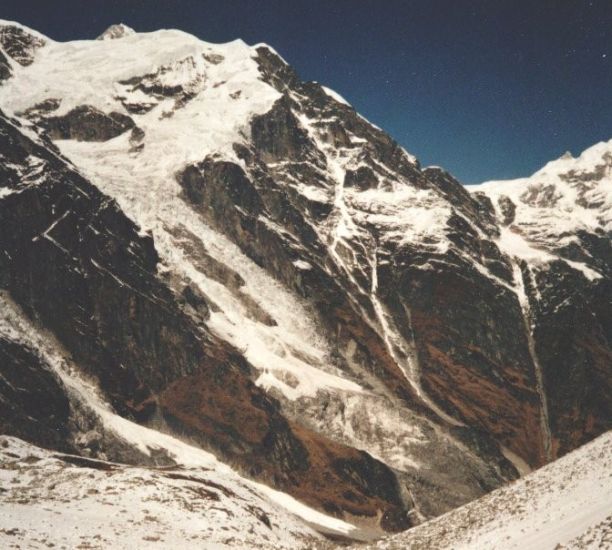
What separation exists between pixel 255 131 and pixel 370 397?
86.6m

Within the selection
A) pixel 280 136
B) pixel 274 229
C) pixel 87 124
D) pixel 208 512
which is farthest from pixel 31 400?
pixel 280 136

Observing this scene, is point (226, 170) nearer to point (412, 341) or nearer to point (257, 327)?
point (257, 327)

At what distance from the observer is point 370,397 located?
120875 millimetres

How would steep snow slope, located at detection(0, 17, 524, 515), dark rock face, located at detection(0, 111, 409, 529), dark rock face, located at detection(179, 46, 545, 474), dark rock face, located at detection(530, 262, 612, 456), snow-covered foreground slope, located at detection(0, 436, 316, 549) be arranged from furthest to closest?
dark rock face, located at detection(530, 262, 612, 456)
dark rock face, located at detection(179, 46, 545, 474)
steep snow slope, located at detection(0, 17, 524, 515)
dark rock face, located at detection(0, 111, 409, 529)
snow-covered foreground slope, located at detection(0, 436, 316, 549)

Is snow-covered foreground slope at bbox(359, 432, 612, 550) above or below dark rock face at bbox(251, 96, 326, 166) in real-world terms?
below

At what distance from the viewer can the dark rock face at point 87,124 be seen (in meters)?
171

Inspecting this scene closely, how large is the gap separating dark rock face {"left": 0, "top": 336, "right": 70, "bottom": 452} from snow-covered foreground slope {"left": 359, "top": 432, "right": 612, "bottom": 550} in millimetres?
60693

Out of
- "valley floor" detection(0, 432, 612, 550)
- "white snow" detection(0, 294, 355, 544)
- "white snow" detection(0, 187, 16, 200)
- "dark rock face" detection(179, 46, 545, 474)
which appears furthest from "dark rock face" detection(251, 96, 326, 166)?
"valley floor" detection(0, 432, 612, 550)

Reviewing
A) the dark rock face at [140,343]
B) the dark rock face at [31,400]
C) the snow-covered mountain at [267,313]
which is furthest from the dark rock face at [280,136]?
the dark rock face at [31,400]

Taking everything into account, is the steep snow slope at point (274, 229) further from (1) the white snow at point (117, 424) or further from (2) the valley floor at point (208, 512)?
(2) the valley floor at point (208, 512)

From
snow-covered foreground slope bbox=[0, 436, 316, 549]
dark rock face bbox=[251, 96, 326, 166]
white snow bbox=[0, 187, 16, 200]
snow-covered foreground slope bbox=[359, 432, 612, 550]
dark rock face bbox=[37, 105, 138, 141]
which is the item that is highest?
dark rock face bbox=[37, 105, 138, 141]

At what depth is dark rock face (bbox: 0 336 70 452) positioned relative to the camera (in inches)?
3184

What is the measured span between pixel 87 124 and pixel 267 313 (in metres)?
78.9

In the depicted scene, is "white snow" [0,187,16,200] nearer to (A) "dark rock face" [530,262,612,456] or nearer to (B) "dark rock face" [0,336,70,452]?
(B) "dark rock face" [0,336,70,452]
